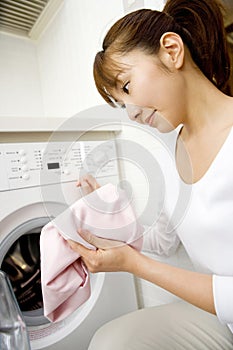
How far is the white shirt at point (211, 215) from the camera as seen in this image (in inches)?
21.7

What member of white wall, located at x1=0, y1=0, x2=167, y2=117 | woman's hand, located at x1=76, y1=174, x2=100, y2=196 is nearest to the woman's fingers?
woman's hand, located at x1=76, y1=174, x2=100, y2=196

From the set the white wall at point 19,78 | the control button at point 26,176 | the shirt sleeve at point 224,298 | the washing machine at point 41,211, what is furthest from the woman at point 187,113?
the white wall at point 19,78

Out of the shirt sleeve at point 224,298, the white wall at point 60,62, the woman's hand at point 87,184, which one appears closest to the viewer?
the shirt sleeve at point 224,298

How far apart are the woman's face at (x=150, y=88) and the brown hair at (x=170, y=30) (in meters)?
0.02

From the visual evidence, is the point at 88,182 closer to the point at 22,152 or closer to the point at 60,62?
the point at 22,152

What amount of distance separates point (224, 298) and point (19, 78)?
88.0 inches

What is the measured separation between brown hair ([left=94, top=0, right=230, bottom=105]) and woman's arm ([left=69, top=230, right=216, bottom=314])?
424 mm

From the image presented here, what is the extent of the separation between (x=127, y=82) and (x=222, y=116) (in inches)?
10.7

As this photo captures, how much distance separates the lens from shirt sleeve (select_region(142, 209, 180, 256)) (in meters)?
0.87

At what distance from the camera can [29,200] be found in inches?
34.9

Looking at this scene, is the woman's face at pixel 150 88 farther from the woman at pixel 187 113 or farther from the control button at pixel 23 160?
the control button at pixel 23 160

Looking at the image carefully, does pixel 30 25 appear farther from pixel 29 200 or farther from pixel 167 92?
pixel 167 92

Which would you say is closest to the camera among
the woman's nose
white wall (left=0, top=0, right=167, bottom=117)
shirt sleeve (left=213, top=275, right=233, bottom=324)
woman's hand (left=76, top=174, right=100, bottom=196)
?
shirt sleeve (left=213, top=275, right=233, bottom=324)

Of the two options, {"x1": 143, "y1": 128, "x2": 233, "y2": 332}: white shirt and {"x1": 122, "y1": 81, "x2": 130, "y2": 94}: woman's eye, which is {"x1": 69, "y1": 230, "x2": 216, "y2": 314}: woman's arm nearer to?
{"x1": 143, "y1": 128, "x2": 233, "y2": 332}: white shirt
